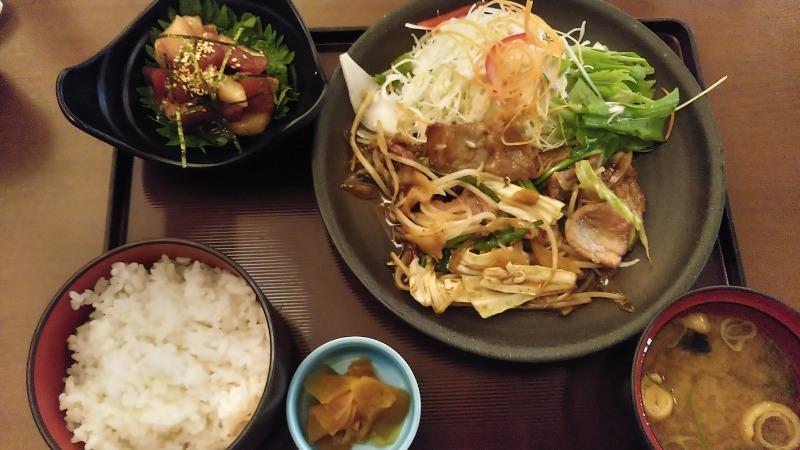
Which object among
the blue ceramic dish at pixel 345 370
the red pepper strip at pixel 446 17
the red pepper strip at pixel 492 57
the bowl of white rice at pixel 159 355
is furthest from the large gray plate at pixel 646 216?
the bowl of white rice at pixel 159 355

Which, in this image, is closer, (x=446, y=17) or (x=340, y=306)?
(x=340, y=306)

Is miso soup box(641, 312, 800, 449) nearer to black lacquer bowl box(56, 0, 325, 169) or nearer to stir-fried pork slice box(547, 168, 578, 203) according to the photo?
stir-fried pork slice box(547, 168, 578, 203)

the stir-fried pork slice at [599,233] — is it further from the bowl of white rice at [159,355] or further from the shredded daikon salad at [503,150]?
the bowl of white rice at [159,355]

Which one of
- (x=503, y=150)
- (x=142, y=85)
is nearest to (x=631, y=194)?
(x=503, y=150)

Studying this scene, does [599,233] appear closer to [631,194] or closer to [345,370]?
[631,194]

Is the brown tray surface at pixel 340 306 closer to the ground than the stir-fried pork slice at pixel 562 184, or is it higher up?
closer to the ground
